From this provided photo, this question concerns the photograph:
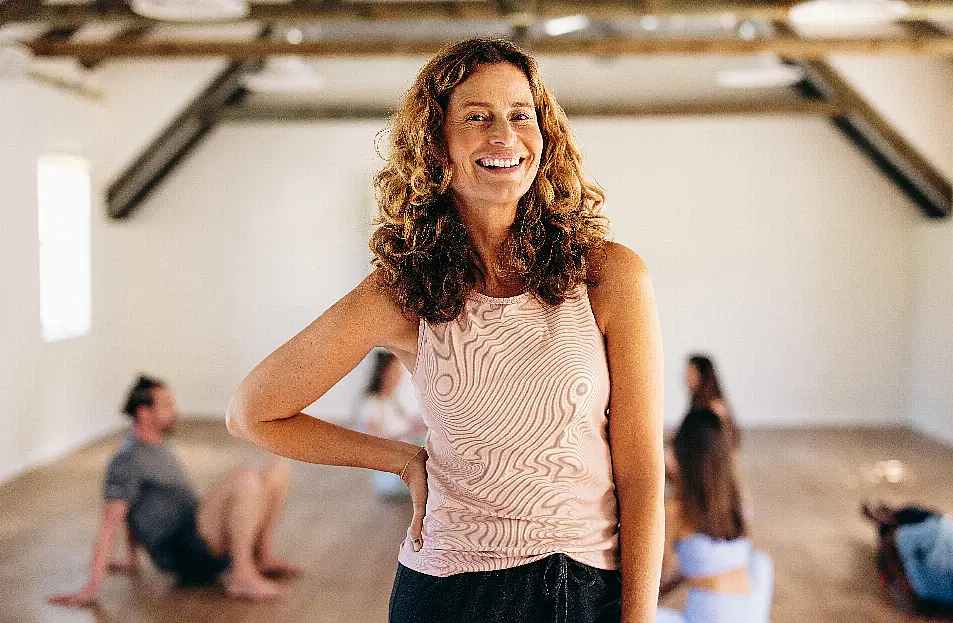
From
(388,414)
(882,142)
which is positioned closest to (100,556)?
(388,414)

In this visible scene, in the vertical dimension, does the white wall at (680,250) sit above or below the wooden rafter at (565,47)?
below

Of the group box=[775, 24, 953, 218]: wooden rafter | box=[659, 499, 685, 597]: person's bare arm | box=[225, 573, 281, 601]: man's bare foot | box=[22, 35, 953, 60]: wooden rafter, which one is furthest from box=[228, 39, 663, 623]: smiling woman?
box=[775, 24, 953, 218]: wooden rafter

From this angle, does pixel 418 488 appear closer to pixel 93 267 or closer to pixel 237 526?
pixel 237 526

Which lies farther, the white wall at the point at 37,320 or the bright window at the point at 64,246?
the bright window at the point at 64,246

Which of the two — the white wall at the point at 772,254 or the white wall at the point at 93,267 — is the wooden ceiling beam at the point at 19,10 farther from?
the white wall at the point at 772,254

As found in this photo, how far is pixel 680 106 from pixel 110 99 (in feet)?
15.5

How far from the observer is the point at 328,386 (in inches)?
51.9

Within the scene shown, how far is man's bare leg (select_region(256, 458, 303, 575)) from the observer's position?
4.41 metres

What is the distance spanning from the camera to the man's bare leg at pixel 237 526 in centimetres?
418

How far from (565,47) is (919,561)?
3638mm

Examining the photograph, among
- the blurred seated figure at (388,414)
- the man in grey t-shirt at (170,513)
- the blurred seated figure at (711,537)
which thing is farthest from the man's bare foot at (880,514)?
the man in grey t-shirt at (170,513)

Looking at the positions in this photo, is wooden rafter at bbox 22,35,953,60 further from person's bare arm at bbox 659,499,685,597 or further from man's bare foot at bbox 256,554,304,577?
person's bare arm at bbox 659,499,685,597

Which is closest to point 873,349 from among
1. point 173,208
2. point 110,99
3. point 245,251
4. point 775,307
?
point 775,307

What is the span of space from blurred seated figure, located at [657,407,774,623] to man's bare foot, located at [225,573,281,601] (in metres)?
1.70
